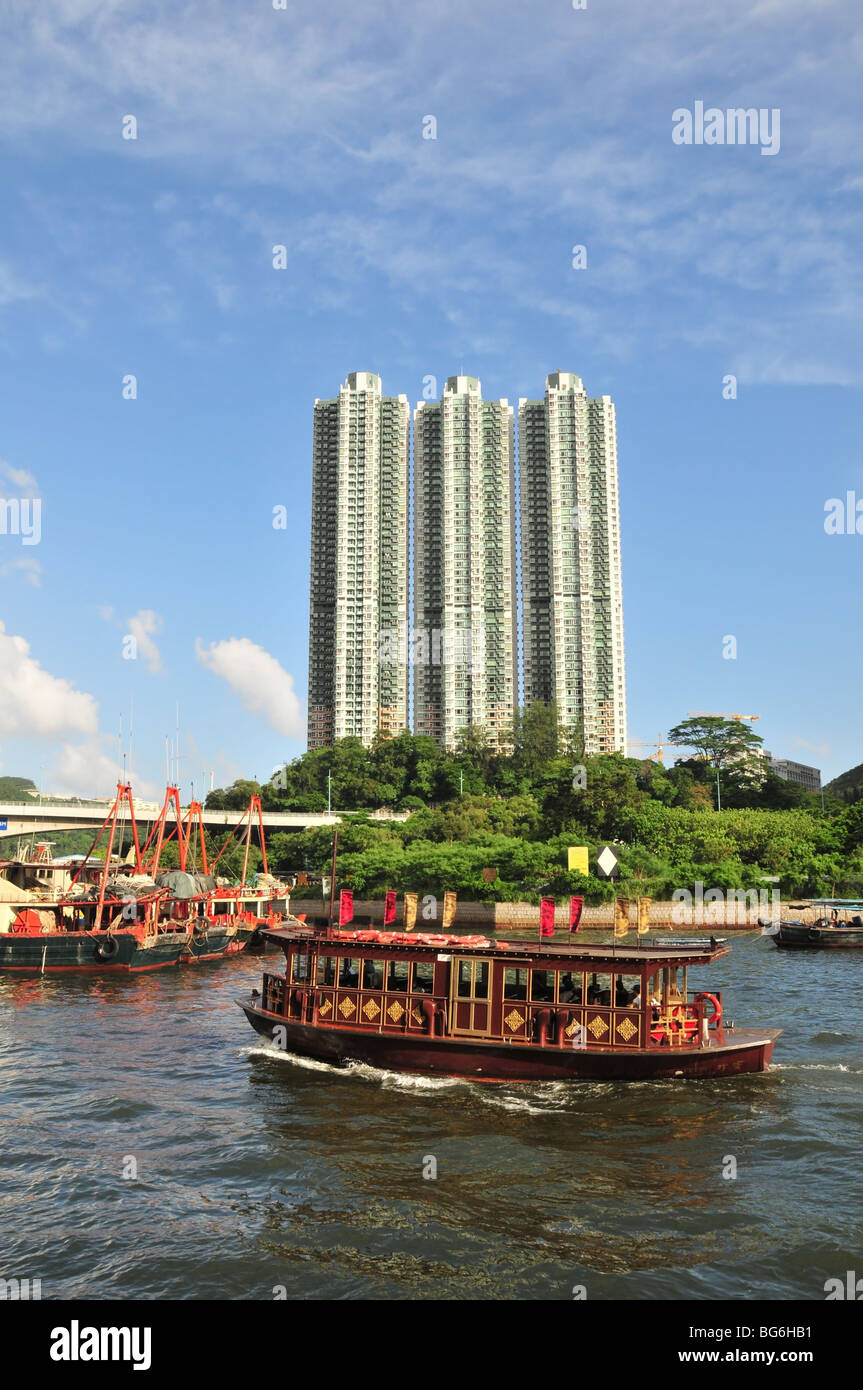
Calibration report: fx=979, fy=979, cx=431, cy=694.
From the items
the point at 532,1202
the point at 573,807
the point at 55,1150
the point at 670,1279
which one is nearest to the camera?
the point at 670,1279

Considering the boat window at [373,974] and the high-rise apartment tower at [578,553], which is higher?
the high-rise apartment tower at [578,553]

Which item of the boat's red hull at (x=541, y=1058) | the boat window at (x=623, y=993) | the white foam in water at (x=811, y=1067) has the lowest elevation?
the white foam in water at (x=811, y=1067)

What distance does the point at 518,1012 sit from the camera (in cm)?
2553

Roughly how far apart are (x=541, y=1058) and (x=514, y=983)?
197cm

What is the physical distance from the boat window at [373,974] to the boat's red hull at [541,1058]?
1.27m

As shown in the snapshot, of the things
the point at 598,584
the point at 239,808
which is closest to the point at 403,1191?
the point at 239,808

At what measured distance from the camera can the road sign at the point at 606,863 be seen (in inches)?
2857

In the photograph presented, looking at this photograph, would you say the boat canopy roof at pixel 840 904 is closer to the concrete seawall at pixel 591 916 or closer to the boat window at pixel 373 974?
the concrete seawall at pixel 591 916

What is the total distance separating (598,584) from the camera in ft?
485

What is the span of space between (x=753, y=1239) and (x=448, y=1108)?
907 centimetres

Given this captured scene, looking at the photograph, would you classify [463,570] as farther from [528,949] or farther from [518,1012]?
[518,1012]

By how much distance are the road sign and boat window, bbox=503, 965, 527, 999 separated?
151 feet

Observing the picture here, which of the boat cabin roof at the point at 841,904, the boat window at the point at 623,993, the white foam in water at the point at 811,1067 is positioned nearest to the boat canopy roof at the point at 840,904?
the boat cabin roof at the point at 841,904

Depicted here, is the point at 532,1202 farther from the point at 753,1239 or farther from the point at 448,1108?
the point at 448,1108
